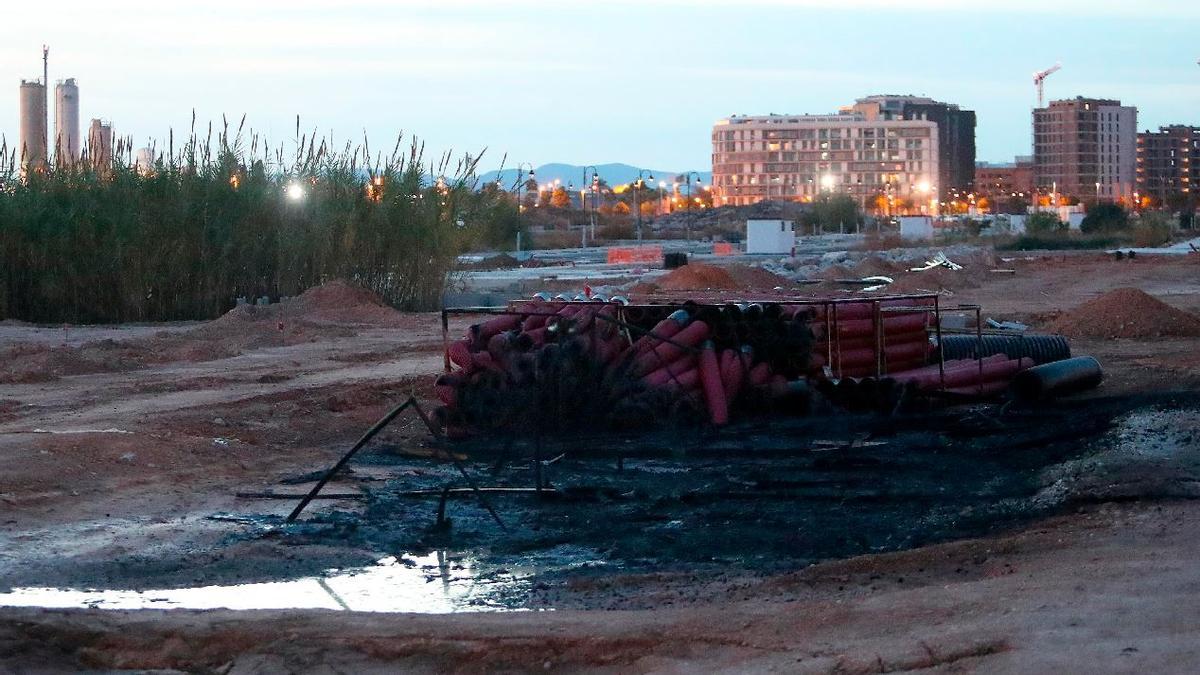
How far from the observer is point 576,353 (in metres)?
13.6

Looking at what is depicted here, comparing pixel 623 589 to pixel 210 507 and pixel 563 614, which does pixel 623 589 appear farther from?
pixel 210 507

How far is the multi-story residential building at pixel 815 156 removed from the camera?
605 feet

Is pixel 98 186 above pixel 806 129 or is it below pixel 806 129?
below

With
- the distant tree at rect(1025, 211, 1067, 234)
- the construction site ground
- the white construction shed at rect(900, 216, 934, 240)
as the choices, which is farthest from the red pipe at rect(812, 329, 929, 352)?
the distant tree at rect(1025, 211, 1067, 234)

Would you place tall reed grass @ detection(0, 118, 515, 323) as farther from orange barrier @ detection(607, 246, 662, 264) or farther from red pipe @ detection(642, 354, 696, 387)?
orange barrier @ detection(607, 246, 662, 264)

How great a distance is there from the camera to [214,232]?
28703 mm

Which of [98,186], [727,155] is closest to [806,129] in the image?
[727,155]

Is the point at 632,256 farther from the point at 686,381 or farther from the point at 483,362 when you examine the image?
the point at 483,362

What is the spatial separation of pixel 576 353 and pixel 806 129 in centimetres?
17733

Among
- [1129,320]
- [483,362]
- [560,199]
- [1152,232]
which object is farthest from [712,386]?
[560,199]

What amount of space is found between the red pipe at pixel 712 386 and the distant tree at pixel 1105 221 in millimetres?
78845

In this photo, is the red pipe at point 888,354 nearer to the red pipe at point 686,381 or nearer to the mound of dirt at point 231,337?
the red pipe at point 686,381

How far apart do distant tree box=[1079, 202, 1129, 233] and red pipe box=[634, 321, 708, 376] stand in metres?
78.7

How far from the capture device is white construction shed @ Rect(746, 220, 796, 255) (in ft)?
198
